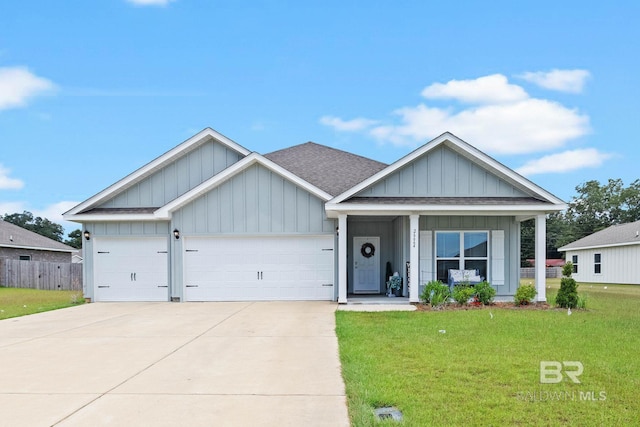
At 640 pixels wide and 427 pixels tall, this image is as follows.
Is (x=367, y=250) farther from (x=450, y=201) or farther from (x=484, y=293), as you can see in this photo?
(x=484, y=293)

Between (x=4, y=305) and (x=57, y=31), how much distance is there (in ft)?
28.9

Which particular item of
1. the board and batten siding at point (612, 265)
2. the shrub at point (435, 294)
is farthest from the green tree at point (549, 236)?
the shrub at point (435, 294)

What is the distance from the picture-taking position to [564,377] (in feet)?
18.9

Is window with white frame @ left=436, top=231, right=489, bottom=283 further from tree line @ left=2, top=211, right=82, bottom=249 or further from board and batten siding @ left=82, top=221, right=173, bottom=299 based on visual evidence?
tree line @ left=2, top=211, right=82, bottom=249

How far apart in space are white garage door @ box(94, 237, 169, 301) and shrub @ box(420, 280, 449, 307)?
8.00 metres

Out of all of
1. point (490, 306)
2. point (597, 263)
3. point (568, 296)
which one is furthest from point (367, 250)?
point (597, 263)

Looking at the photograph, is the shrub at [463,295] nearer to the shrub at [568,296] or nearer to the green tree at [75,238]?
the shrub at [568,296]

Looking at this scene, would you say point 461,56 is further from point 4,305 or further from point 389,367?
point 4,305

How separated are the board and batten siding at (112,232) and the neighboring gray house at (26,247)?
16544 mm

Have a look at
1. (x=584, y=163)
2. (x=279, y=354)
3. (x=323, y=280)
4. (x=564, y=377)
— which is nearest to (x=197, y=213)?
(x=323, y=280)

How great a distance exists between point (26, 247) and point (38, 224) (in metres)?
35.6

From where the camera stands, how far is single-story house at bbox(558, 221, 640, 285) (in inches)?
1065

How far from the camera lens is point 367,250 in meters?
17.4

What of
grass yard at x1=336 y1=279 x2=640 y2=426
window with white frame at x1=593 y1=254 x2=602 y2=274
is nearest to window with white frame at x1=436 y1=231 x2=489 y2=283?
grass yard at x1=336 y1=279 x2=640 y2=426
